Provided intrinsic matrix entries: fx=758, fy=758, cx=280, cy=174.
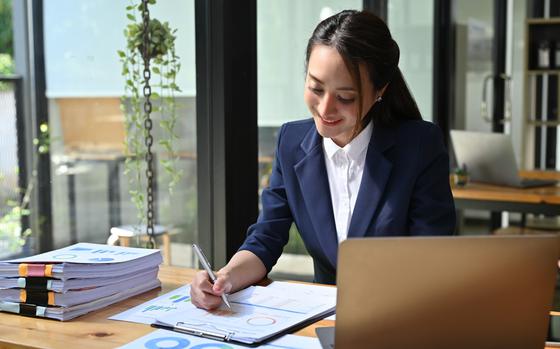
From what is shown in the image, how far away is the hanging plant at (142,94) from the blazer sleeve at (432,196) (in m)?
0.97

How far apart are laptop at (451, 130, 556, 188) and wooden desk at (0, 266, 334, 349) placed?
2.41 metres

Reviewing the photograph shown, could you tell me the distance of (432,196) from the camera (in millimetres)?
1872

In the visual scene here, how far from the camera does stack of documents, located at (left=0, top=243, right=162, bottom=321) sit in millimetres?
1534

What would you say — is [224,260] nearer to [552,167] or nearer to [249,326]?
[249,326]

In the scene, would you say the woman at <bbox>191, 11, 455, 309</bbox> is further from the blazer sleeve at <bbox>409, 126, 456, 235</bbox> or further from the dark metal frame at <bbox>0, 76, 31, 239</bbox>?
the dark metal frame at <bbox>0, 76, 31, 239</bbox>

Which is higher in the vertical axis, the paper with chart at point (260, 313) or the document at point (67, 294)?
the document at point (67, 294)

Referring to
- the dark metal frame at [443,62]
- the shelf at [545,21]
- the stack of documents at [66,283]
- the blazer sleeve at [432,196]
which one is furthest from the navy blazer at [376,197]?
the shelf at [545,21]

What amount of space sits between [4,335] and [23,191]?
1.21 metres

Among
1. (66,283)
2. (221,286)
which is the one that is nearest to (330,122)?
(221,286)

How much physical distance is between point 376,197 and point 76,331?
0.80 meters

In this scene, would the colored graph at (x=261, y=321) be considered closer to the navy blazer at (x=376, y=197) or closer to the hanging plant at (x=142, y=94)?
the navy blazer at (x=376, y=197)

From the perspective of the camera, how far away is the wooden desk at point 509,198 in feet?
11.0

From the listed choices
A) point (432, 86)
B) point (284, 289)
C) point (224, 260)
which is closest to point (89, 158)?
point (224, 260)

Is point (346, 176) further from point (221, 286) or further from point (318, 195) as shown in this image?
point (221, 286)
